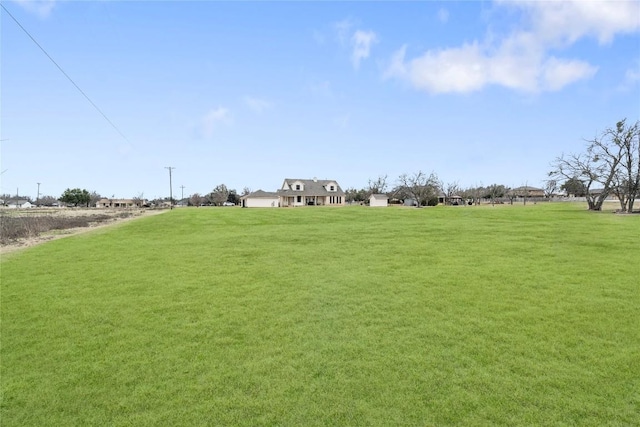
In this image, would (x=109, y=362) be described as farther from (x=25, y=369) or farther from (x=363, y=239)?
(x=363, y=239)

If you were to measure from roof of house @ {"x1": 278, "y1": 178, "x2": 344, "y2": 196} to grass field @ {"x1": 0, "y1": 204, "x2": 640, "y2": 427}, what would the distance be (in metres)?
59.3

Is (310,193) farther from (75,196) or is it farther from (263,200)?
(75,196)

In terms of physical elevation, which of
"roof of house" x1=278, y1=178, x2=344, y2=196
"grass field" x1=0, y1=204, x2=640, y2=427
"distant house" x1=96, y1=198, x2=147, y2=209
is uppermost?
"roof of house" x1=278, y1=178, x2=344, y2=196

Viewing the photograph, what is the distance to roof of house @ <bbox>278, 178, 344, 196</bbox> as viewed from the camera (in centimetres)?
6943

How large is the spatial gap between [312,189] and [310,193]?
143cm

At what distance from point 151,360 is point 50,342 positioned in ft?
6.39

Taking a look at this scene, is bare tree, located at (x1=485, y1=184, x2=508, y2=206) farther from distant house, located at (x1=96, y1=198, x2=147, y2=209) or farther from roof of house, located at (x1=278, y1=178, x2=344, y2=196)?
distant house, located at (x1=96, y1=198, x2=147, y2=209)

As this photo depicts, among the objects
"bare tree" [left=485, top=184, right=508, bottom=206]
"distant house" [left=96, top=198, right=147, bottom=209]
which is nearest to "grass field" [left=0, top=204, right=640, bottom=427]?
"bare tree" [left=485, top=184, right=508, bottom=206]

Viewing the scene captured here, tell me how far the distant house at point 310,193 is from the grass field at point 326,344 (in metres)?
58.6

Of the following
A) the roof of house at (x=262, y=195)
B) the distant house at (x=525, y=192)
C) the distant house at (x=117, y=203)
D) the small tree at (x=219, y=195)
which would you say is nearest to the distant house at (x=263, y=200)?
the roof of house at (x=262, y=195)

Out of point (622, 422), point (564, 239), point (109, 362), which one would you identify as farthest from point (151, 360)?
point (564, 239)

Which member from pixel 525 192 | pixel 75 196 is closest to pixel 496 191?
pixel 525 192

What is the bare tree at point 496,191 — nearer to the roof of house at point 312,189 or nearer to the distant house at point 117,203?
the roof of house at point 312,189

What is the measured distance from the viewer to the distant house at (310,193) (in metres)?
68.8
